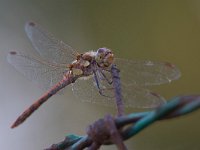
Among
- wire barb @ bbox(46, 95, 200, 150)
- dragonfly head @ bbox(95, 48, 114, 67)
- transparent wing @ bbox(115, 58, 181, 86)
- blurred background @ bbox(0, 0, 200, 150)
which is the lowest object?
wire barb @ bbox(46, 95, 200, 150)

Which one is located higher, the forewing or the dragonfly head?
the dragonfly head

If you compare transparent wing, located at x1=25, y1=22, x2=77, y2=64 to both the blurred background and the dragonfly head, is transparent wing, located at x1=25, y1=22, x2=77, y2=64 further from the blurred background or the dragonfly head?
the blurred background

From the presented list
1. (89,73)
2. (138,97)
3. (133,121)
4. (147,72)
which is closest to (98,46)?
(89,73)

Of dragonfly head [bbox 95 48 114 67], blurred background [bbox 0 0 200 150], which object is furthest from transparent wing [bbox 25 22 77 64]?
blurred background [bbox 0 0 200 150]

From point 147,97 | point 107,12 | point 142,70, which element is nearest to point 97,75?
point 142,70

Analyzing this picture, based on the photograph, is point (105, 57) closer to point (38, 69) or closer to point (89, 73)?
point (89, 73)

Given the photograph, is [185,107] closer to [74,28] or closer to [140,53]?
[140,53]

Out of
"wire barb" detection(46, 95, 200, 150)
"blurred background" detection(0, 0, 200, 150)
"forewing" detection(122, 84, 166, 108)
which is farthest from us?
"blurred background" detection(0, 0, 200, 150)
